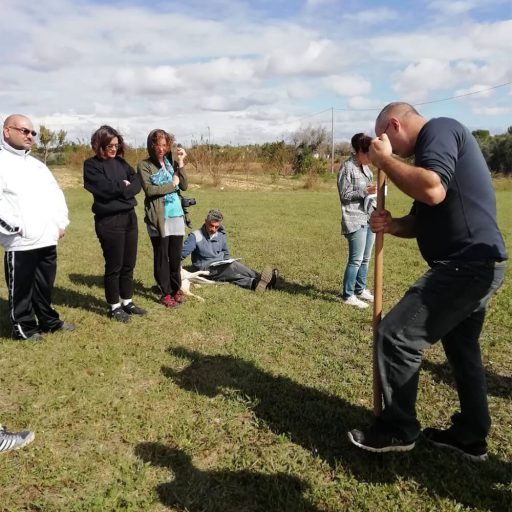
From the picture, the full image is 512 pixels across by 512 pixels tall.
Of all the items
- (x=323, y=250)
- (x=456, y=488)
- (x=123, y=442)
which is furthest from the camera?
(x=323, y=250)

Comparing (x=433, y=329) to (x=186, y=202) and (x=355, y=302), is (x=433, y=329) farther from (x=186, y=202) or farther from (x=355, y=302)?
(x=186, y=202)

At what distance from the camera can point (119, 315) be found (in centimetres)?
530

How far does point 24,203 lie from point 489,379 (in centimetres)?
445

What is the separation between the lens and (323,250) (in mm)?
9547

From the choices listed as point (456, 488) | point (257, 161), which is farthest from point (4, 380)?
point (257, 161)

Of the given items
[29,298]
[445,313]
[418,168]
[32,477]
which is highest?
[418,168]

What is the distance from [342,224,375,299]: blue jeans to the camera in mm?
5707

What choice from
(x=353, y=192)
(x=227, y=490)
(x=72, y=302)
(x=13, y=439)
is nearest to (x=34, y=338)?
(x=72, y=302)

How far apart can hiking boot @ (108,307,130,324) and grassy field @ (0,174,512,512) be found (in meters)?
0.10

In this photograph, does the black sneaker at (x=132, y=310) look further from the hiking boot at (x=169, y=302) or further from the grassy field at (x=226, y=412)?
the hiking boot at (x=169, y=302)

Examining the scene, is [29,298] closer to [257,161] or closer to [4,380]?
[4,380]

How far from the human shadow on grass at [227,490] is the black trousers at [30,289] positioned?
240 centimetres

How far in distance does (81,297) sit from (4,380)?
2.32m

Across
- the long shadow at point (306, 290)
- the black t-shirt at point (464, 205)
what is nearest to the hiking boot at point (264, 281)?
the long shadow at point (306, 290)
